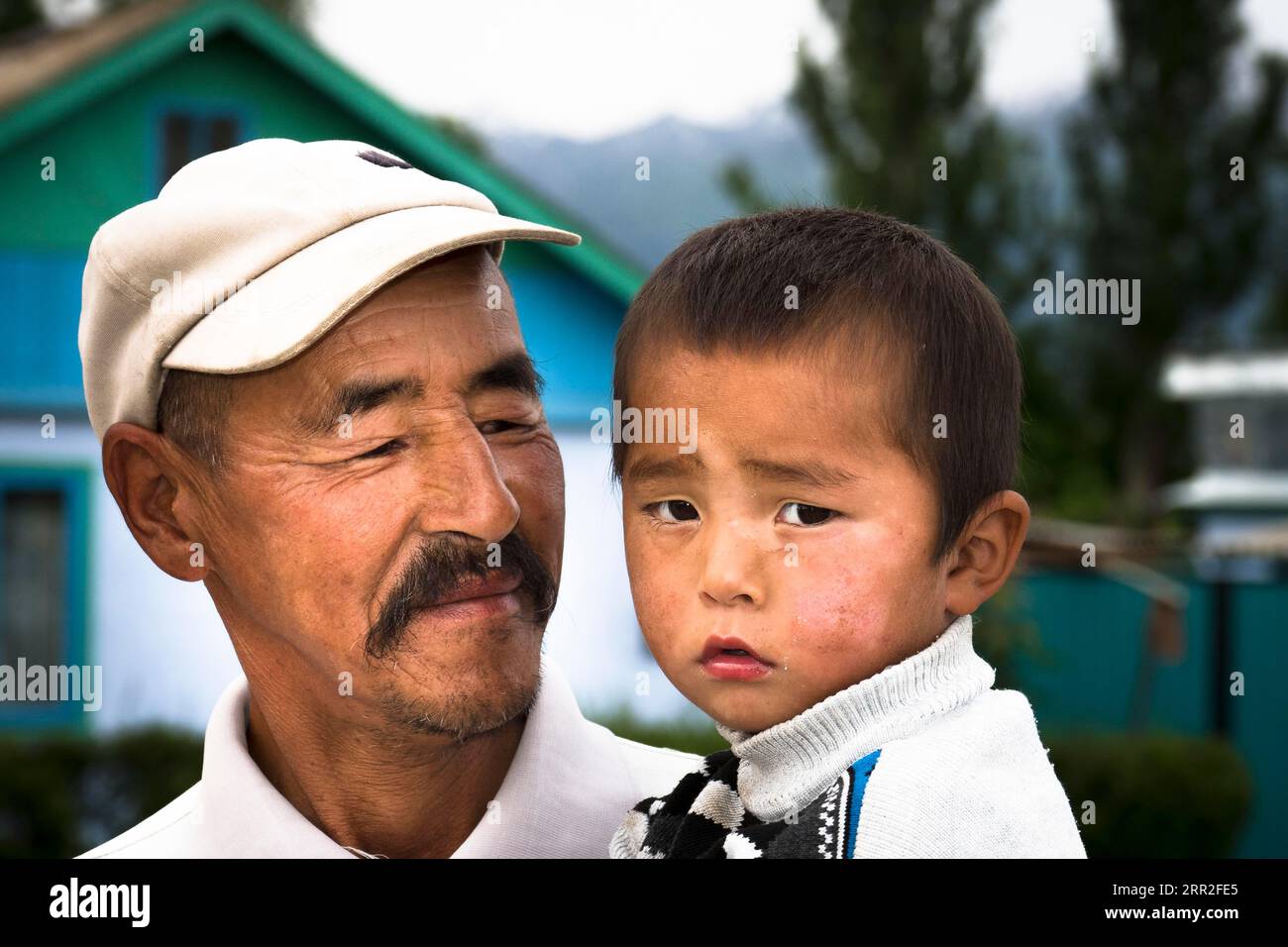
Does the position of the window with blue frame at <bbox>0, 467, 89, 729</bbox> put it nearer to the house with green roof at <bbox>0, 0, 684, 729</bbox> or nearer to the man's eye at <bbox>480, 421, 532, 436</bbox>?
the house with green roof at <bbox>0, 0, 684, 729</bbox>

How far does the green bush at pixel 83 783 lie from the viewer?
6914mm

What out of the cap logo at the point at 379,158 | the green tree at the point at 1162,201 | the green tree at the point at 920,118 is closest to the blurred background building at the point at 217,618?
the cap logo at the point at 379,158

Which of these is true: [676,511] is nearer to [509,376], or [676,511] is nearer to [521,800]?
[509,376]

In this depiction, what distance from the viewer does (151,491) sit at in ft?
6.79

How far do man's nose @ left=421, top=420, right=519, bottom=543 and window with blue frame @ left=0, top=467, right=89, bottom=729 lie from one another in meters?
7.30

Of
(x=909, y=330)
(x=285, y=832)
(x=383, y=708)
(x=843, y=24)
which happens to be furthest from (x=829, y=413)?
(x=843, y=24)

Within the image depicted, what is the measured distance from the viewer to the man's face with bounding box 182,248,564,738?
1.81m

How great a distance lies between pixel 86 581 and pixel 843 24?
16.7 m

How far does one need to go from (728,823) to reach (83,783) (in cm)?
610

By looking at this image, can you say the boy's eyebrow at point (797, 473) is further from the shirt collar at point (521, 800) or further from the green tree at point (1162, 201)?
the green tree at point (1162, 201)

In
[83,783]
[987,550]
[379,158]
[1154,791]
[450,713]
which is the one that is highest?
[379,158]

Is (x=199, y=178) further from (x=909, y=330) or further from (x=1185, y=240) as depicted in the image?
(x=1185, y=240)

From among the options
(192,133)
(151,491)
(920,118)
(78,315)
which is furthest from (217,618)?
(920,118)

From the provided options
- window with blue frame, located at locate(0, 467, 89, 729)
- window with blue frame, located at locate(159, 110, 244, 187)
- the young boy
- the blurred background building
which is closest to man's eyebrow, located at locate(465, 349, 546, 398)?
the young boy
